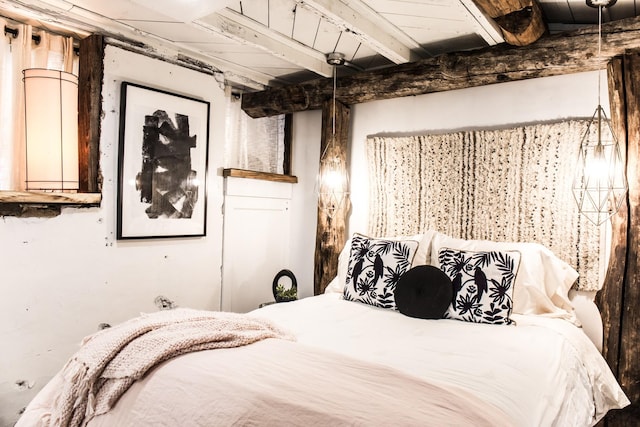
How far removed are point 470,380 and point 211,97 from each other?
256 centimetres

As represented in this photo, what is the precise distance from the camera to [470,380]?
149cm

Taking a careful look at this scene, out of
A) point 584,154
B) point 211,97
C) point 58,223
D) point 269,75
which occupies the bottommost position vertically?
point 58,223

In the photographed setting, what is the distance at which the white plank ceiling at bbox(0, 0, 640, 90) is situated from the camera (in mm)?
2174

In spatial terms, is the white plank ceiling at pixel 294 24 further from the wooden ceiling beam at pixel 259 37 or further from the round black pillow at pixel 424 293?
the round black pillow at pixel 424 293

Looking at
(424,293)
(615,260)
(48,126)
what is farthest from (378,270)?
(48,126)

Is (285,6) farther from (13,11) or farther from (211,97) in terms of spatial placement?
(13,11)

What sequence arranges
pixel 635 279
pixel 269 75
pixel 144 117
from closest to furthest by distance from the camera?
pixel 635 279, pixel 144 117, pixel 269 75

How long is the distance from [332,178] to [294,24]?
114cm

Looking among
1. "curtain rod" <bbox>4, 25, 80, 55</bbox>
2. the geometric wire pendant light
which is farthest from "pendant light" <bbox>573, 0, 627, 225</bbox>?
"curtain rod" <bbox>4, 25, 80, 55</bbox>

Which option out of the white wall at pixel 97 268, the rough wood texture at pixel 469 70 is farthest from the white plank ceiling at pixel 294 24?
the white wall at pixel 97 268

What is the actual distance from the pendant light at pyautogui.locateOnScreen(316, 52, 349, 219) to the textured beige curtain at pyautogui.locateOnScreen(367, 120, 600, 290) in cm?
22

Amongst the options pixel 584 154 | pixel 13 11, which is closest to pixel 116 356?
pixel 13 11

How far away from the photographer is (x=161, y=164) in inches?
112

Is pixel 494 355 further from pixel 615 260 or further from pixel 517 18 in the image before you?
pixel 517 18
